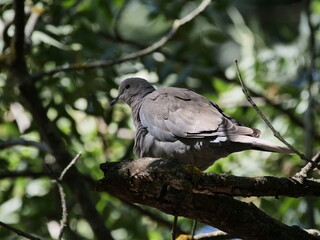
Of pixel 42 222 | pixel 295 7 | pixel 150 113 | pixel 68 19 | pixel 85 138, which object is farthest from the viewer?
pixel 295 7

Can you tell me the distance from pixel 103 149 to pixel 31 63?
114 cm

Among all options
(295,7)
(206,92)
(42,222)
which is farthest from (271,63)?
(295,7)

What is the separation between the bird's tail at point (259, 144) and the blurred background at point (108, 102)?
1252 millimetres

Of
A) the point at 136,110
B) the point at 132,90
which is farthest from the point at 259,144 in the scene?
the point at 132,90

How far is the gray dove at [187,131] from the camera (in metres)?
4.27

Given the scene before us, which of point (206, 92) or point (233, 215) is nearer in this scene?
point (233, 215)

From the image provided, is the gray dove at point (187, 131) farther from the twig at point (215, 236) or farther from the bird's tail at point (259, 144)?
the twig at point (215, 236)

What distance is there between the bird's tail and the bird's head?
5.37 feet

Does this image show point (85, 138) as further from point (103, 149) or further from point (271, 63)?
point (271, 63)

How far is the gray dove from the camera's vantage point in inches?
168

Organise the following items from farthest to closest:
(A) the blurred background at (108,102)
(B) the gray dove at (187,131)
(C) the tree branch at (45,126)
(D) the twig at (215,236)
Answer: (A) the blurred background at (108,102)
(C) the tree branch at (45,126)
(B) the gray dove at (187,131)
(D) the twig at (215,236)

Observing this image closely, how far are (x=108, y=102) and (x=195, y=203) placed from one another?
3173mm

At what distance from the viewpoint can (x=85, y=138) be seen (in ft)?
23.5

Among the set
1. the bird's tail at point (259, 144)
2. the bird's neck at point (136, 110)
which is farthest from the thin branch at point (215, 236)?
the bird's neck at point (136, 110)
